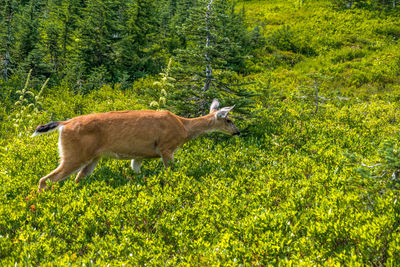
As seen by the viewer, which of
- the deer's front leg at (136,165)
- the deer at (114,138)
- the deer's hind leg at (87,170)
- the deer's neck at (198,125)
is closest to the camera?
the deer at (114,138)

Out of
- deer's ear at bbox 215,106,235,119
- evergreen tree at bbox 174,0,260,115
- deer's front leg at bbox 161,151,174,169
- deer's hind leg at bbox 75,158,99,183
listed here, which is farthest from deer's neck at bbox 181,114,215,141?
deer's hind leg at bbox 75,158,99,183

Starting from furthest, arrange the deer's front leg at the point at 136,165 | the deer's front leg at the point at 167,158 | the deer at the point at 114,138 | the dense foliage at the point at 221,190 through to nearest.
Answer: the deer's front leg at the point at 136,165 → the deer's front leg at the point at 167,158 → the deer at the point at 114,138 → the dense foliage at the point at 221,190

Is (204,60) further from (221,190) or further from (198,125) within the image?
(221,190)

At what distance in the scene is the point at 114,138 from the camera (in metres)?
7.02

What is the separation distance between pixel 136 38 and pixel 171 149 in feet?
Result: 55.0

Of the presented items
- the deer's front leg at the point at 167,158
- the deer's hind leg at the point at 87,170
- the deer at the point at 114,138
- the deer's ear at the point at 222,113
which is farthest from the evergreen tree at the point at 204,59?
the deer's hind leg at the point at 87,170

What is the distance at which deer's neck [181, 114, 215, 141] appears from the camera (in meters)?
8.39

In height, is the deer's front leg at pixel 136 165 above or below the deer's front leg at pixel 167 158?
below

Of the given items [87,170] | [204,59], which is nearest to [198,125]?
[204,59]

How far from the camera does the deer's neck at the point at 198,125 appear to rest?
27.5 feet

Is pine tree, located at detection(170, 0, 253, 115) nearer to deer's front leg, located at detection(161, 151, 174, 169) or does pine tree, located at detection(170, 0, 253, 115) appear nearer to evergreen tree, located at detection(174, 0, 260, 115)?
evergreen tree, located at detection(174, 0, 260, 115)

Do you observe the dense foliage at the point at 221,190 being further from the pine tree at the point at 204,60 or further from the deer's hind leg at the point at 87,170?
the deer's hind leg at the point at 87,170

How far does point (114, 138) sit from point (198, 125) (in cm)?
259

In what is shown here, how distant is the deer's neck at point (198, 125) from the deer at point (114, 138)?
3cm
